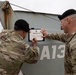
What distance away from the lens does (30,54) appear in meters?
2.45

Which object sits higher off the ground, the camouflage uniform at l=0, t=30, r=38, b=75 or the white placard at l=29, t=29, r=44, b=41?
the white placard at l=29, t=29, r=44, b=41

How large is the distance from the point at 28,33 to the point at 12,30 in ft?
0.63

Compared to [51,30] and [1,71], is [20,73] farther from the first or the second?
[51,30]

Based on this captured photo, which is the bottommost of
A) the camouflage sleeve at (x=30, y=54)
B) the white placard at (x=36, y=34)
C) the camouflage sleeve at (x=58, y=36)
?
the camouflage sleeve at (x=30, y=54)

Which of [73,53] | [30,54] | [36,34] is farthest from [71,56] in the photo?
[36,34]

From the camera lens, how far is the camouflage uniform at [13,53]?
241 cm

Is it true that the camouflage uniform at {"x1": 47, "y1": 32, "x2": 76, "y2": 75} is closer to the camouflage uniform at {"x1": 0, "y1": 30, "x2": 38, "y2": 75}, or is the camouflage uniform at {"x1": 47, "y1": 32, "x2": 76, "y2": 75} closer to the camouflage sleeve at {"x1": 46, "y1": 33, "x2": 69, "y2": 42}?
the camouflage uniform at {"x1": 0, "y1": 30, "x2": 38, "y2": 75}

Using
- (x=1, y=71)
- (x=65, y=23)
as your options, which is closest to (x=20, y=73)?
(x=1, y=71)

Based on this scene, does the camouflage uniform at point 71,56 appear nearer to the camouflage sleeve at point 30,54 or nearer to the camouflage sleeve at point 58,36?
the camouflage sleeve at point 30,54

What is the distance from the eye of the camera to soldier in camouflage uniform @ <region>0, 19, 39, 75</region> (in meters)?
2.41

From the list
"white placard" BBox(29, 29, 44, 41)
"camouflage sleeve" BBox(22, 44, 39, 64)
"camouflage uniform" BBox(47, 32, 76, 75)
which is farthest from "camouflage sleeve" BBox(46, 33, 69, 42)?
"camouflage uniform" BBox(47, 32, 76, 75)

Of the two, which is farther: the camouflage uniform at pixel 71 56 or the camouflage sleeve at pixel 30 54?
the camouflage sleeve at pixel 30 54

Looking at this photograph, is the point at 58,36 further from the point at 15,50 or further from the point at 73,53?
the point at 73,53

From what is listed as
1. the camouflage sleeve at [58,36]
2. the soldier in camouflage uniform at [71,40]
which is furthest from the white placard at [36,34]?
the soldier in camouflage uniform at [71,40]
